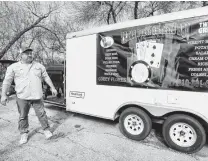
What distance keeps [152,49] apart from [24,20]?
582 inches

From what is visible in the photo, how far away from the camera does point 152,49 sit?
3197 mm

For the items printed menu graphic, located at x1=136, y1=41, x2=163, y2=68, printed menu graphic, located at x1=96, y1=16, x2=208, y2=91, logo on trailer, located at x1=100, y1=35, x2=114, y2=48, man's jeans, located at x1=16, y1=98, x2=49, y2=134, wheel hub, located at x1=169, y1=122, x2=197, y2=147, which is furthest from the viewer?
logo on trailer, located at x1=100, y1=35, x2=114, y2=48

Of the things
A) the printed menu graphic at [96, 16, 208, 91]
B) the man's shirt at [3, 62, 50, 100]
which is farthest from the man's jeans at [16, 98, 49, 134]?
the printed menu graphic at [96, 16, 208, 91]

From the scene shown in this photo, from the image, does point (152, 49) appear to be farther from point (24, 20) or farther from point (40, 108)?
point (24, 20)

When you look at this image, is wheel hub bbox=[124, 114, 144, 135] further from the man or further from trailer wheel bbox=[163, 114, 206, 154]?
the man

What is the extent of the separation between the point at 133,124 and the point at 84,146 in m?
1.23

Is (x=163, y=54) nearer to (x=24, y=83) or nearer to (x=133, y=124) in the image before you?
(x=133, y=124)

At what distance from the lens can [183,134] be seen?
9.71 feet

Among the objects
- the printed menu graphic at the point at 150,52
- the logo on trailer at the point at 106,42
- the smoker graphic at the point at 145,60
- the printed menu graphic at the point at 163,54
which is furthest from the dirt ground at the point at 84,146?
the logo on trailer at the point at 106,42

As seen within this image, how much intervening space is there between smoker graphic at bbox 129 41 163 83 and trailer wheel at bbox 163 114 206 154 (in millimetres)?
1027

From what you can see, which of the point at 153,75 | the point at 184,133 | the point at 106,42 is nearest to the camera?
the point at 184,133

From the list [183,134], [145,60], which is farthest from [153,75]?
[183,134]

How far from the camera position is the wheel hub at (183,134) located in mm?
2894

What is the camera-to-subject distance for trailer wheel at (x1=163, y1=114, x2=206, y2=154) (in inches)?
110
